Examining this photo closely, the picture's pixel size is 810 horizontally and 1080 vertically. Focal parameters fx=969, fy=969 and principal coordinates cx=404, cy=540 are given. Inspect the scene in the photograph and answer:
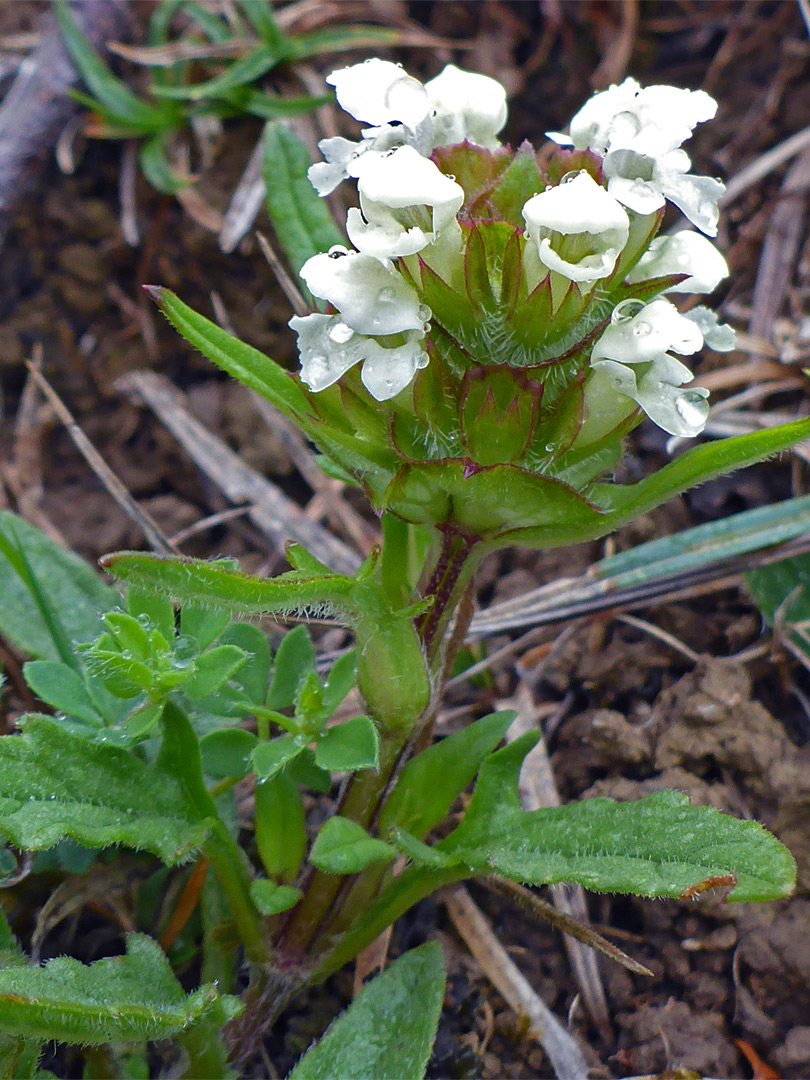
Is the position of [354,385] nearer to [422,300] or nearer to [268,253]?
[422,300]

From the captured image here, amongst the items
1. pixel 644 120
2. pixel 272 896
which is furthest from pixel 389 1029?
pixel 644 120

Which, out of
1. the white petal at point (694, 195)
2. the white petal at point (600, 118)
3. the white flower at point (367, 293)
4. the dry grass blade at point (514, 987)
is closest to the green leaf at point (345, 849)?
the dry grass blade at point (514, 987)

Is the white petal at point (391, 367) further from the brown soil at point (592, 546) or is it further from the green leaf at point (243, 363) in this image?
the brown soil at point (592, 546)

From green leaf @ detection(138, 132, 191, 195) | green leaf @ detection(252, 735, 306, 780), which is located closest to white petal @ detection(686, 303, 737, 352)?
green leaf @ detection(252, 735, 306, 780)

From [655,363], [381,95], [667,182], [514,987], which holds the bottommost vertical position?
[514,987]

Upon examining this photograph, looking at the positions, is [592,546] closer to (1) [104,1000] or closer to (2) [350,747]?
(2) [350,747]

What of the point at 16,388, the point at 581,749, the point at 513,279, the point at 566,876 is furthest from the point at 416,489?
the point at 16,388
